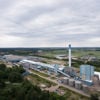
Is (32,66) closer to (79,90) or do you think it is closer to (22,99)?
(79,90)

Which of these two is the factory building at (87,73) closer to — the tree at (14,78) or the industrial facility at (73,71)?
the industrial facility at (73,71)

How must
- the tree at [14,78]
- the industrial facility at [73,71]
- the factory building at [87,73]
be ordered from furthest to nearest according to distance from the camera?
the factory building at [87,73] → the industrial facility at [73,71] → the tree at [14,78]

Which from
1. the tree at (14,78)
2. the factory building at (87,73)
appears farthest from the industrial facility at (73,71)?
the tree at (14,78)

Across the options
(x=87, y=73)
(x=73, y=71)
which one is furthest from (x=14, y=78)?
(x=73, y=71)

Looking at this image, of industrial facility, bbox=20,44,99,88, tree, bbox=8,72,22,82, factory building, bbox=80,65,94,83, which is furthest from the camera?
factory building, bbox=80,65,94,83

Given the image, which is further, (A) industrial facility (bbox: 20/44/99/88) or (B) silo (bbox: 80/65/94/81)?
(B) silo (bbox: 80/65/94/81)

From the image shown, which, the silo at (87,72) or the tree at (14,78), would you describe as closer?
the tree at (14,78)

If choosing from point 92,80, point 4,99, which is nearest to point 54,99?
point 4,99

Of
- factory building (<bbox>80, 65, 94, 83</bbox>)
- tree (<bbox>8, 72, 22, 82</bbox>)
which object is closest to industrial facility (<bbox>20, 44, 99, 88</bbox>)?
factory building (<bbox>80, 65, 94, 83</bbox>)

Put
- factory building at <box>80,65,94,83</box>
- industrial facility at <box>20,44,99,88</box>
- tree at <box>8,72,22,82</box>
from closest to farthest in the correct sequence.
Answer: tree at <box>8,72,22,82</box> → industrial facility at <box>20,44,99,88</box> → factory building at <box>80,65,94,83</box>

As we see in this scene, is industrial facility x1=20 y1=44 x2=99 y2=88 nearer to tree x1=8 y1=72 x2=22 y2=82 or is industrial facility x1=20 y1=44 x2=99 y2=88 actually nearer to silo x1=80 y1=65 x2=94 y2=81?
silo x1=80 y1=65 x2=94 y2=81

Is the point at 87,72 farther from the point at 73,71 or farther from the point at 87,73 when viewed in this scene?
the point at 73,71
